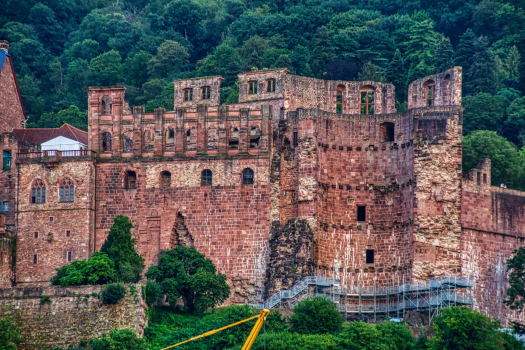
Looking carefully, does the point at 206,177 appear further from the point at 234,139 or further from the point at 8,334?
the point at 8,334

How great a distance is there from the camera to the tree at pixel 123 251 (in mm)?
76062

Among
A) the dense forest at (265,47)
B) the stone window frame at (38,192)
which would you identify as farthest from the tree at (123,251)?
the dense forest at (265,47)

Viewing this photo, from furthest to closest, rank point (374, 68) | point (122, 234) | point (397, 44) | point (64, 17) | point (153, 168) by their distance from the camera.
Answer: point (64, 17)
point (397, 44)
point (374, 68)
point (153, 168)
point (122, 234)

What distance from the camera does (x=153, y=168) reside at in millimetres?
83188

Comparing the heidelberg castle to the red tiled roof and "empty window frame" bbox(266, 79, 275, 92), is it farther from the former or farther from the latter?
"empty window frame" bbox(266, 79, 275, 92)

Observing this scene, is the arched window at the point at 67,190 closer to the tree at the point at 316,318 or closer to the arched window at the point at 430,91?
the tree at the point at 316,318

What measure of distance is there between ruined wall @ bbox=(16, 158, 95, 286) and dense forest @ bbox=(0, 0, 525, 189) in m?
21.6

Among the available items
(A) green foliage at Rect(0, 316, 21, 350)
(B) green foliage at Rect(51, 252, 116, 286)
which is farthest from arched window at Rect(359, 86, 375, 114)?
(A) green foliage at Rect(0, 316, 21, 350)

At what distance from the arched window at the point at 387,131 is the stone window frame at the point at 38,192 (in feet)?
78.2

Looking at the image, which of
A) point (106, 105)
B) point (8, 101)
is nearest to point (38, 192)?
point (106, 105)

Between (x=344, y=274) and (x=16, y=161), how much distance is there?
79.2 ft

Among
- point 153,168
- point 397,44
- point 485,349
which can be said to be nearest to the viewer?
point 485,349

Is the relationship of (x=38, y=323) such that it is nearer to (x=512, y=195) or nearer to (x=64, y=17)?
(x=512, y=195)

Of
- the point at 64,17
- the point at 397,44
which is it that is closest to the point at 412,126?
the point at 397,44
